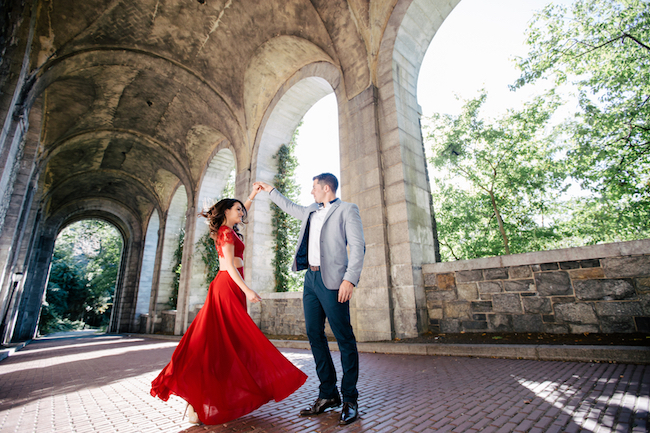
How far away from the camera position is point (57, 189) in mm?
15109

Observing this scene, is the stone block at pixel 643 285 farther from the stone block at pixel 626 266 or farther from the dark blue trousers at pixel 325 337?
the dark blue trousers at pixel 325 337

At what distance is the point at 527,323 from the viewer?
159 inches

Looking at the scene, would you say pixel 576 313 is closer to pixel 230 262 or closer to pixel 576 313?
pixel 576 313

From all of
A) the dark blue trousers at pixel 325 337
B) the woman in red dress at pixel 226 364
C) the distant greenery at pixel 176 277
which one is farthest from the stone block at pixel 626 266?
the distant greenery at pixel 176 277

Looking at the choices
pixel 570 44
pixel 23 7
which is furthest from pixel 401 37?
pixel 570 44

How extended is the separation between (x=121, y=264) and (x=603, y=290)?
2487cm

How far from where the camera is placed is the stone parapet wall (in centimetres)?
338

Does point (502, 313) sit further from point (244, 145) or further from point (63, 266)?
point (63, 266)

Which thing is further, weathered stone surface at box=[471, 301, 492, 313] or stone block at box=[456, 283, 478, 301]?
stone block at box=[456, 283, 478, 301]

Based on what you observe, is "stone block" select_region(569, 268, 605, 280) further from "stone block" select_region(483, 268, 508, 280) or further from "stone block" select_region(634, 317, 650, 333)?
"stone block" select_region(483, 268, 508, 280)

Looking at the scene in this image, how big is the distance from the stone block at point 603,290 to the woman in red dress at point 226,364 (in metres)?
3.55

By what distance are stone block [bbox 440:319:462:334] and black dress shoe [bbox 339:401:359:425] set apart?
128 inches

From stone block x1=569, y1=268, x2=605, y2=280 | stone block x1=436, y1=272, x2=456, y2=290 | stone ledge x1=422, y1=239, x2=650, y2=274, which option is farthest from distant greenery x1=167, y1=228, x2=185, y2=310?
stone block x1=569, y1=268, x2=605, y2=280

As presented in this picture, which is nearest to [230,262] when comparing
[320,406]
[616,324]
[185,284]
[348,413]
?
[320,406]
